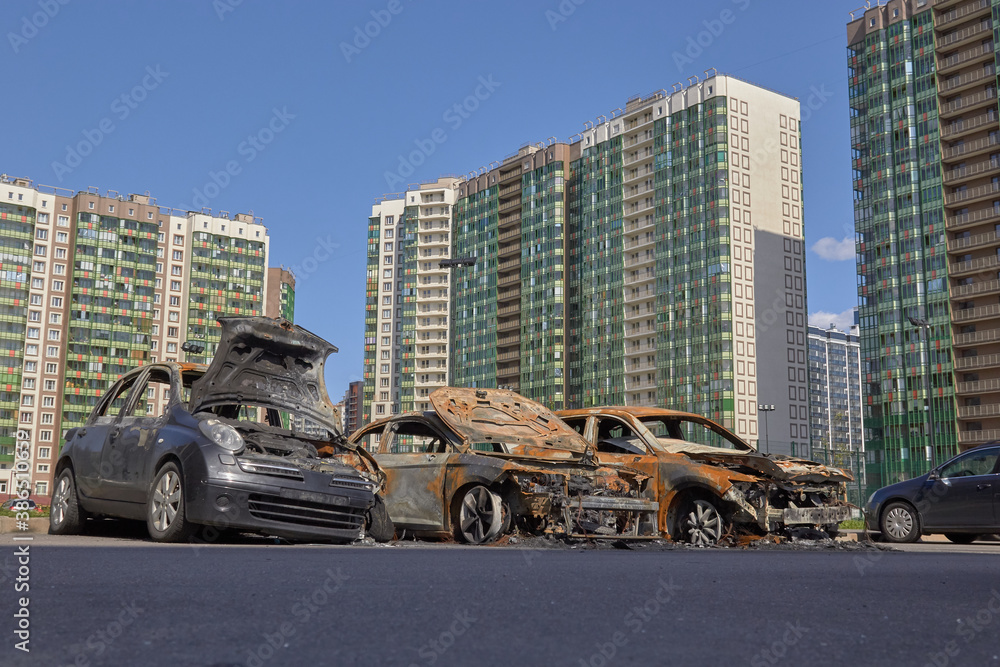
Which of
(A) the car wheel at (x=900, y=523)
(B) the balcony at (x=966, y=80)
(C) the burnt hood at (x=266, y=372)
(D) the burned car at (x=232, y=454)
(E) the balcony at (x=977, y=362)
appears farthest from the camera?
(B) the balcony at (x=966, y=80)

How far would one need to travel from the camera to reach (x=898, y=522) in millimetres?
13977

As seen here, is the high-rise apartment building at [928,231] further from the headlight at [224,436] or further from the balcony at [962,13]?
the headlight at [224,436]

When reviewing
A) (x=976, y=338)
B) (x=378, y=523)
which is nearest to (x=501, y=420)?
(x=378, y=523)

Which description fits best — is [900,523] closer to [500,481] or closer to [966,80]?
[500,481]

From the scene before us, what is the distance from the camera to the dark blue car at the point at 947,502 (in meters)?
13.0

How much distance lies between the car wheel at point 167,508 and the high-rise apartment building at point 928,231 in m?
74.8

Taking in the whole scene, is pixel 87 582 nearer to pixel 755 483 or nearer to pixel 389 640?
pixel 389 640

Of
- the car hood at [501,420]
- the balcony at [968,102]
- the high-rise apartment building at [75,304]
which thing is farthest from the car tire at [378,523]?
the high-rise apartment building at [75,304]

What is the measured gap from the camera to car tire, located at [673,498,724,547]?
9.96 meters

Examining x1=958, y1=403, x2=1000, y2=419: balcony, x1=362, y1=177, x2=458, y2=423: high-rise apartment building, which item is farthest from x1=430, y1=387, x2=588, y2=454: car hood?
x1=362, y1=177, x2=458, y2=423: high-rise apartment building

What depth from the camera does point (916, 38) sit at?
8206cm

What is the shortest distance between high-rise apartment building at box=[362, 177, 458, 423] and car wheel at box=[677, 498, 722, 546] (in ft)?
403

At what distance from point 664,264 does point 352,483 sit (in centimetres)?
9265

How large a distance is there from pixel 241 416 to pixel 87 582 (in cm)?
554
